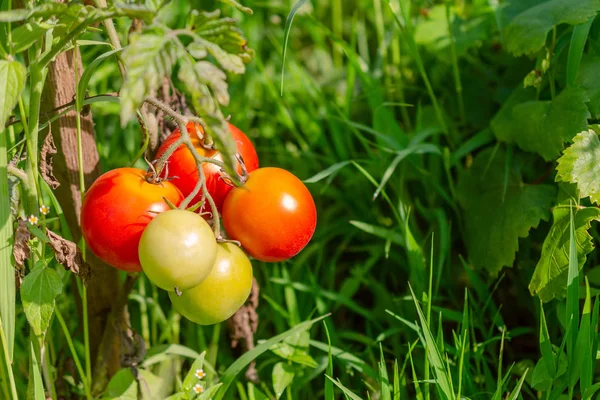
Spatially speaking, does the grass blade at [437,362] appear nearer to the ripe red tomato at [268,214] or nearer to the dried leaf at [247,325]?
the ripe red tomato at [268,214]

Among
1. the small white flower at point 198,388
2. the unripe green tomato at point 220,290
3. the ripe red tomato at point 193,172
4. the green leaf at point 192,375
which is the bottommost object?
the small white flower at point 198,388

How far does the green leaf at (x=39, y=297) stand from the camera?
4.39 ft

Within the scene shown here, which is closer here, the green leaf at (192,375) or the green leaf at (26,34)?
the green leaf at (26,34)

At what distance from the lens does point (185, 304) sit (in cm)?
133

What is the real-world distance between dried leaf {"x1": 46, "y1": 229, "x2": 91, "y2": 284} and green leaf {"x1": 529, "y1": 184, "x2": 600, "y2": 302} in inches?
41.6

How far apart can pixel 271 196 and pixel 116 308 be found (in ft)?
2.15

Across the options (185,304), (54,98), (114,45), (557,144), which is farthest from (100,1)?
(557,144)

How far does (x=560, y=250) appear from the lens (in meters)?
1.62

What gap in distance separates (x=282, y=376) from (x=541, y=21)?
1.19 m

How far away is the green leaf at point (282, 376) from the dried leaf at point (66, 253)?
→ 60 cm

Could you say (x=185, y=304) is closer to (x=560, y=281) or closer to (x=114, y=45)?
(x=114, y=45)

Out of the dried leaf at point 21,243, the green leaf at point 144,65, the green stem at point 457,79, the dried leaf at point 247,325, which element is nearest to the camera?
the green leaf at point 144,65

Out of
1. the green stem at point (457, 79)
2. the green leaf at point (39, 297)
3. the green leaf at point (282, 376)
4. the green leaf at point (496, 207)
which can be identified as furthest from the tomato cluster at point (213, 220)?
the green stem at point (457, 79)

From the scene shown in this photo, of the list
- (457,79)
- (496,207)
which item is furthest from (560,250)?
(457,79)
